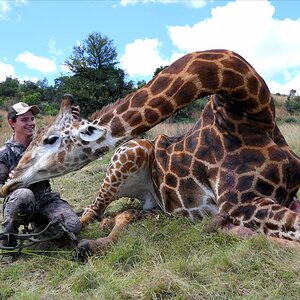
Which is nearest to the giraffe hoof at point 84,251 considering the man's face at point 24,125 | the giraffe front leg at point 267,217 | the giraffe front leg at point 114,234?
the giraffe front leg at point 114,234

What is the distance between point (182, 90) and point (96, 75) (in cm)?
2278

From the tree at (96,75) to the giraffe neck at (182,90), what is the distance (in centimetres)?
2025

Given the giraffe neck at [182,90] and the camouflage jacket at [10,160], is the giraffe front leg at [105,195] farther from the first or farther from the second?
the giraffe neck at [182,90]

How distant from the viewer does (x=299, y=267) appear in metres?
2.45

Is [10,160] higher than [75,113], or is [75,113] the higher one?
[75,113]

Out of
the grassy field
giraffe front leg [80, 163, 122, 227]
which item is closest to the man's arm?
the grassy field

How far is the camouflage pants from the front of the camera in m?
3.67

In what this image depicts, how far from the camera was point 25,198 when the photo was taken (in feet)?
12.0

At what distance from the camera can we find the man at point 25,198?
3.71 metres

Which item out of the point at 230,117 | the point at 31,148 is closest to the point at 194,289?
the point at 230,117

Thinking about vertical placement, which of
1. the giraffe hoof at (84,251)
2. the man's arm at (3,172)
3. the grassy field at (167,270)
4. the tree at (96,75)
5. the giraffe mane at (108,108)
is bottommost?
the grassy field at (167,270)

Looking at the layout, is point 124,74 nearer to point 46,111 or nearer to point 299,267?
point 46,111

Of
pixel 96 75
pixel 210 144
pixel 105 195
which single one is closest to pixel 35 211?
pixel 105 195

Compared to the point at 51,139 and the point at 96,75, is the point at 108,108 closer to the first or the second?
the point at 51,139
